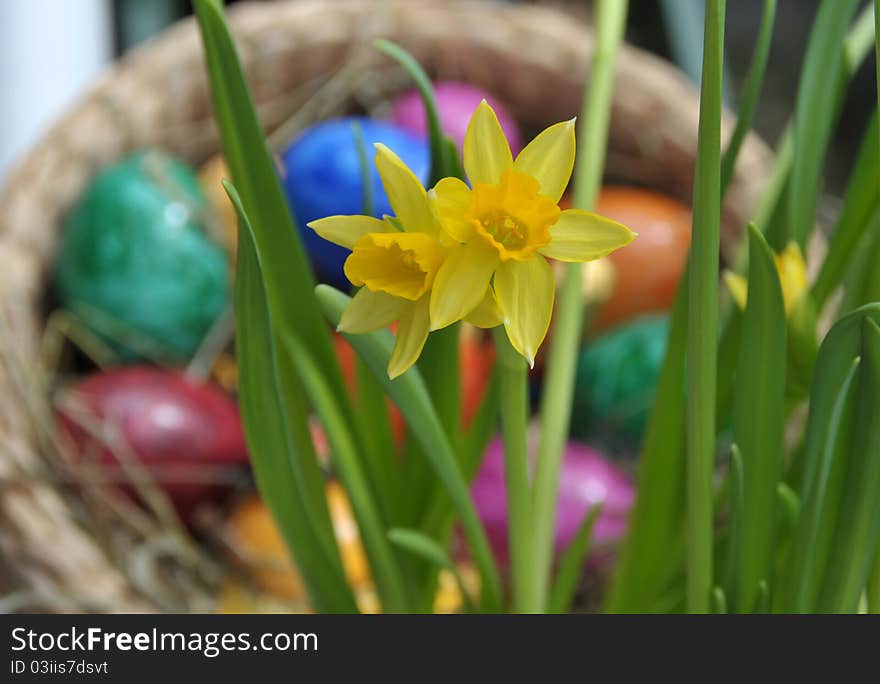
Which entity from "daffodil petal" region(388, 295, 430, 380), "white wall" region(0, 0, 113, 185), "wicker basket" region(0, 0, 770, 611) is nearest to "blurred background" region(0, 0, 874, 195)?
"white wall" region(0, 0, 113, 185)

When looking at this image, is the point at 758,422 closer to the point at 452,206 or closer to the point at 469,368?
the point at 452,206

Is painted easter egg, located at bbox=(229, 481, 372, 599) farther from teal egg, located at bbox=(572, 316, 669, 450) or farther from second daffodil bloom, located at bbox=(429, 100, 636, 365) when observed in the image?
second daffodil bloom, located at bbox=(429, 100, 636, 365)

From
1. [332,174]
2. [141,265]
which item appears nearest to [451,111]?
[332,174]

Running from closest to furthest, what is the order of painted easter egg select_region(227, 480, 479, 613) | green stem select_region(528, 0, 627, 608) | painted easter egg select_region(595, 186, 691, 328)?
1. green stem select_region(528, 0, 627, 608)
2. painted easter egg select_region(227, 480, 479, 613)
3. painted easter egg select_region(595, 186, 691, 328)

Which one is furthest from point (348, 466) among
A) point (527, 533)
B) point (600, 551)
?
point (600, 551)

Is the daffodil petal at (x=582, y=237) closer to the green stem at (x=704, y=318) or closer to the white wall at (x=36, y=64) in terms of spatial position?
the green stem at (x=704, y=318)

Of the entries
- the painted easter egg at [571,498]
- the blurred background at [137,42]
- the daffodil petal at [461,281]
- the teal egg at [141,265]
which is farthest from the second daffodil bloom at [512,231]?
the blurred background at [137,42]
